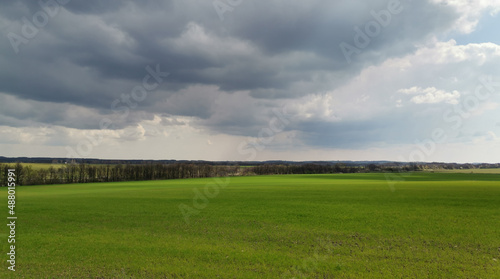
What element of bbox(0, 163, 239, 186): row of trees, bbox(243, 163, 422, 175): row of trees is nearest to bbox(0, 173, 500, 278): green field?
bbox(0, 163, 239, 186): row of trees

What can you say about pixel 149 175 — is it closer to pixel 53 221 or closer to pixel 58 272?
pixel 53 221

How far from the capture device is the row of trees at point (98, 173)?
325 ft

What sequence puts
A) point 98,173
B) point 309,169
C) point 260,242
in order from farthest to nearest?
1. point 309,169
2. point 98,173
3. point 260,242

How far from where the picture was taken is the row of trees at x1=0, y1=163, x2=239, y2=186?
99062 mm

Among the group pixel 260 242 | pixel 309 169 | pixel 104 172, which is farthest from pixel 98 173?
pixel 260 242

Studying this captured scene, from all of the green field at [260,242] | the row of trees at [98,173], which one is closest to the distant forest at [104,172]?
the row of trees at [98,173]

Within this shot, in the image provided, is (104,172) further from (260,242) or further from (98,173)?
(260,242)

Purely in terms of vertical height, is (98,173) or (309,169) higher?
(98,173)

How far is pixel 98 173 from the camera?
123m

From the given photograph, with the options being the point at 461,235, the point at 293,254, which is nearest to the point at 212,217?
the point at 293,254

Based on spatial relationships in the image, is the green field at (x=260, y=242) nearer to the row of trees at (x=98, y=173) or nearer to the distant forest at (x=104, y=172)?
the row of trees at (x=98, y=173)

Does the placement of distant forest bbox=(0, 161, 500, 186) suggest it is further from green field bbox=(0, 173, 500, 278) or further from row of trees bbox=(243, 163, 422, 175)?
green field bbox=(0, 173, 500, 278)

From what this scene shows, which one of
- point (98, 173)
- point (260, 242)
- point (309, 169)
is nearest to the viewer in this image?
point (260, 242)

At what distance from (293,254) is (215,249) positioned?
4456 millimetres
